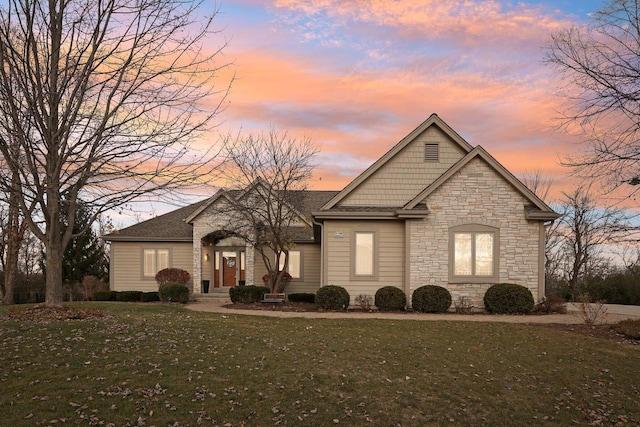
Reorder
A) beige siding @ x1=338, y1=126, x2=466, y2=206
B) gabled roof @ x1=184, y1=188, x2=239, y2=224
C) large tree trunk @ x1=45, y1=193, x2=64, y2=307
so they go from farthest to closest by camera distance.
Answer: gabled roof @ x1=184, y1=188, x2=239, y2=224 → beige siding @ x1=338, y1=126, x2=466, y2=206 → large tree trunk @ x1=45, y1=193, x2=64, y2=307

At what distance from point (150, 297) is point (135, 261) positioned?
8.52 feet

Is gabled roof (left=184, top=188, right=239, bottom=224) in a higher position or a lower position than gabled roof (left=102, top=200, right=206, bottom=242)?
higher

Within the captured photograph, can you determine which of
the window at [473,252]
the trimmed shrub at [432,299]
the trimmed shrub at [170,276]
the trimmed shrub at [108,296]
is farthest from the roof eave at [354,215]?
the trimmed shrub at [108,296]

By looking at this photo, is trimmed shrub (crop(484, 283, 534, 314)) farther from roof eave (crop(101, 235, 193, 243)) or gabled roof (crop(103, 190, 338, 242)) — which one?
roof eave (crop(101, 235, 193, 243))

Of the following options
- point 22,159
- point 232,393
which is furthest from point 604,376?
point 22,159

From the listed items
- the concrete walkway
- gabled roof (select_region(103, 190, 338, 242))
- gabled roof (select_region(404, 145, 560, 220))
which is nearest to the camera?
the concrete walkway

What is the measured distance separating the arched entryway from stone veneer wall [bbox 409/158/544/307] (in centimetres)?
1115

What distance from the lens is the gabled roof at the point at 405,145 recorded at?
739 inches

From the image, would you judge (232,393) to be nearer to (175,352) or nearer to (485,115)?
(175,352)

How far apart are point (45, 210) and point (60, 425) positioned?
25.5ft

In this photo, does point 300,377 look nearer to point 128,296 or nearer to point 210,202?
point 210,202

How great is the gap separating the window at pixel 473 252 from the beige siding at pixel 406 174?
2521mm

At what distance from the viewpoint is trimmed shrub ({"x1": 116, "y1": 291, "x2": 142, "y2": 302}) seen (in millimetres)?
24031

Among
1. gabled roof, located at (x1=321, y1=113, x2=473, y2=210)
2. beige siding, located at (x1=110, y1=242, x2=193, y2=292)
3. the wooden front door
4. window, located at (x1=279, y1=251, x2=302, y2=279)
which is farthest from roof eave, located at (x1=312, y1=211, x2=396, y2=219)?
beige siding, located at (x1=110, y1=242, x2=193, y2=292)
